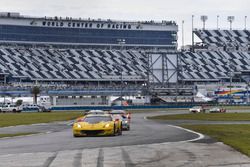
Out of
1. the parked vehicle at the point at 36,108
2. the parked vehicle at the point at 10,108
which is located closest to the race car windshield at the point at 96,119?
the parked vehicle at the point at 10,108

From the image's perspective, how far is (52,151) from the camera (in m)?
23.9

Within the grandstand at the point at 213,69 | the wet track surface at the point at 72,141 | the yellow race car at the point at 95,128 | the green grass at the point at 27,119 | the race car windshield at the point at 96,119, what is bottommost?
the green grass at the point at 27,119

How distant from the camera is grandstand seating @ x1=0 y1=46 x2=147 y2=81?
171500 mm

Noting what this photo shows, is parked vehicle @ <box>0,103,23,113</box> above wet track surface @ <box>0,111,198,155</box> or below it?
above

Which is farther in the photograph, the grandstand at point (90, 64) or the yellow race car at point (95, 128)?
the grandstand at point (90, 64)

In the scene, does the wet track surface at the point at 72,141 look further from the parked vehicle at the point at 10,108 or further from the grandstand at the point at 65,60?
the grandstand at the point at 65,60

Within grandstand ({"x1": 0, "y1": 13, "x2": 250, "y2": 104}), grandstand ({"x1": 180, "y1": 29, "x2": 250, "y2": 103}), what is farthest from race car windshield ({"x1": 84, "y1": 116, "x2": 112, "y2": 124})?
grandstand ({"x1": 180, "y1": 29, "x2": 250, "y2": 103})

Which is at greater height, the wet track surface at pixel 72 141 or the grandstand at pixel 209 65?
the grandstand at pixel 209 65

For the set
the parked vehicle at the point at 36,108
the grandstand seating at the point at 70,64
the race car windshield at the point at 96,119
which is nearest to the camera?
the race car windshield at the point at 96,119

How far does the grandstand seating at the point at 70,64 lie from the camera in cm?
17150

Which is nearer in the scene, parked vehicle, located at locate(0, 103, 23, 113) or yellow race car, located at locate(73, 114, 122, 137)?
yellow race car, located at locate(73, 114, 122, 137)

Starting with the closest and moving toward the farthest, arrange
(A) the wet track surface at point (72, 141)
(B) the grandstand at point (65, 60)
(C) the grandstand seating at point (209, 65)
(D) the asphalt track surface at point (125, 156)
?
1. (D) the asphalt track surface at point (125, 156)
2. (A) the wet track surface at point (72, 141)
3. (B) the grandstand at point (65, 60)
4. (C) the grandstand seating at point (209, 65)

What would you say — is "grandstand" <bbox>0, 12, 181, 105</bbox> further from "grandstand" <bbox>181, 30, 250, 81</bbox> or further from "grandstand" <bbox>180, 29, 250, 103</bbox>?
"grandstand" <bbox>180, 29, 250, 103</bbox>

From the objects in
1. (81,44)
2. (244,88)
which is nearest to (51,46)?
(81,44)
